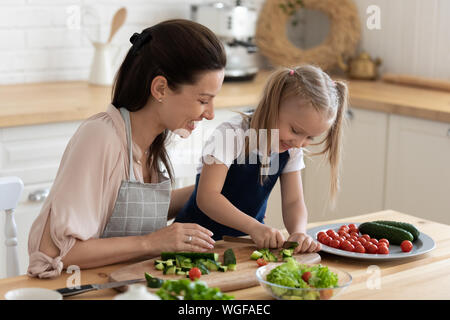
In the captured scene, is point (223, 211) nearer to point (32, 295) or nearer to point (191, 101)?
point (191, 101)

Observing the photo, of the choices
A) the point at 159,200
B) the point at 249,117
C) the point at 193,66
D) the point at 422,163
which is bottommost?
the point at 422,163

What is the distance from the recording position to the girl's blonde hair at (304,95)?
1.66 metres

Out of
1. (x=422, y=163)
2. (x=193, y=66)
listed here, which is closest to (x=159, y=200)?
(x=193, y=66)

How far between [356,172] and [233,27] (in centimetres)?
86

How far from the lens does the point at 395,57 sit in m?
3.42

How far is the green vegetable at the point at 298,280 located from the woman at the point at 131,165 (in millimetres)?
274

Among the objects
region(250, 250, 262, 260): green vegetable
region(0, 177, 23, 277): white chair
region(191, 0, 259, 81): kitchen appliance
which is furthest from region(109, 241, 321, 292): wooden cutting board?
region(191, 0, 259, 81): kitchen appliance

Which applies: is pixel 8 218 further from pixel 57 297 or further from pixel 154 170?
pixel 57 297

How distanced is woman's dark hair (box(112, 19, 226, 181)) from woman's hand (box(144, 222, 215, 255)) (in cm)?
30

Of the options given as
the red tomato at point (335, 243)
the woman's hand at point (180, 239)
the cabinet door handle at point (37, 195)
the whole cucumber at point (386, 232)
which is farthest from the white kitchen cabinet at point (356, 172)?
the woman's hand at point (180, 239)

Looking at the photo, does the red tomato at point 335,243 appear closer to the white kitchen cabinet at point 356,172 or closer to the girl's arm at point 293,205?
the girl's arm at point 293,205

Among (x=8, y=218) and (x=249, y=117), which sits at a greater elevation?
(x=249, y=117)

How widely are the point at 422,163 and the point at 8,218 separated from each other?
5.72 ft

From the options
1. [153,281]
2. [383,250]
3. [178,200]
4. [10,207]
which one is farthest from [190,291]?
[178,200]
